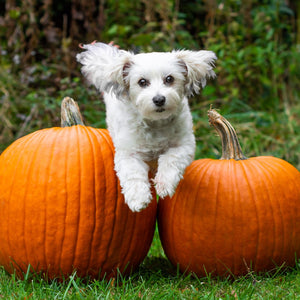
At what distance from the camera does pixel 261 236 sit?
8.66 feet

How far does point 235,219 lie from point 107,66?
4.00 ft

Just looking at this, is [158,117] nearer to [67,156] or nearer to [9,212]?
[67,156]

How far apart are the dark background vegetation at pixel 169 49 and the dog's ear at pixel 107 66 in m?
2.04

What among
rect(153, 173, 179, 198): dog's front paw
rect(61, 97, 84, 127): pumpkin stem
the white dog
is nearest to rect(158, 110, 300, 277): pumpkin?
the white dog

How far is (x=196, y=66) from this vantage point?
2.61 meters

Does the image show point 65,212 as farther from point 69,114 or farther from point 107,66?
point 107,66

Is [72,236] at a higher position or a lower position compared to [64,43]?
lower

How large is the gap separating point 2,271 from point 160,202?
1.14 m

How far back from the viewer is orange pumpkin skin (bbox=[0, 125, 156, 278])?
2.58 metres

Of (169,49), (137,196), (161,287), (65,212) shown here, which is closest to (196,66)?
(137,196)

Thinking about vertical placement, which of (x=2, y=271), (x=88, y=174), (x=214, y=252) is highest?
(x=88, y=174)

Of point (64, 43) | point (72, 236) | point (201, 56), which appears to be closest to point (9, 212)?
point (72, 236)

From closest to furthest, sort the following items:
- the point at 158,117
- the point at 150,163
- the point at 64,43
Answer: the point at 158,117, the point at 150,163, the point at 64,43

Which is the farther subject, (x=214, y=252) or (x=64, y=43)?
(x=64, y=43)
